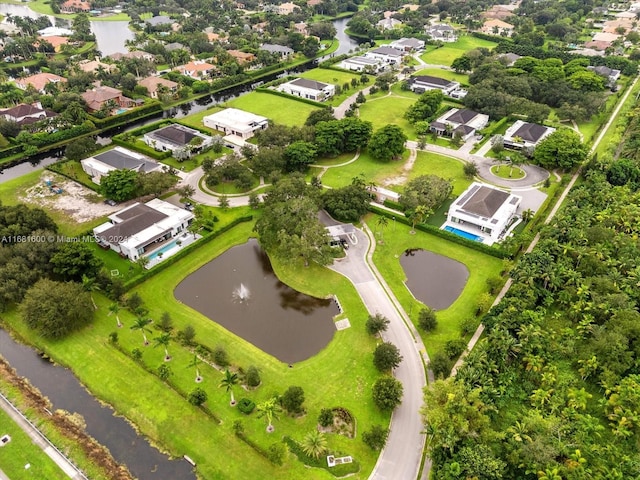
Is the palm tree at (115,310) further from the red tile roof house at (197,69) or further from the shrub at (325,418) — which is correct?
the red tile roof house at (197,69)

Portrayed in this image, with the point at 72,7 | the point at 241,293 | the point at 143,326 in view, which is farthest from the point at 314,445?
the point at 72,7

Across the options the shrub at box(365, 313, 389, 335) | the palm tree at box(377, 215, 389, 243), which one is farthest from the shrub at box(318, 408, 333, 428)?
the palm tree at box(377, 215, 389, 243)

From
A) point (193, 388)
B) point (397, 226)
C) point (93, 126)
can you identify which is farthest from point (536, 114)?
Answer: point (93, 126)

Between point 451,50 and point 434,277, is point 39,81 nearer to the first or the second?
point 434,277

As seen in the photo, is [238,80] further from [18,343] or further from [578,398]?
[578,398]

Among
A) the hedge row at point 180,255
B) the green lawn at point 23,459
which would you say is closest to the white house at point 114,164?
the hedge row at point 180,255

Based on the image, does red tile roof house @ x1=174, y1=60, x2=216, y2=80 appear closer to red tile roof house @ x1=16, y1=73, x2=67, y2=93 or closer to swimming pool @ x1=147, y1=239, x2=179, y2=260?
red tile roof house @ x1=16, y1=73, x2=67, y2=93
